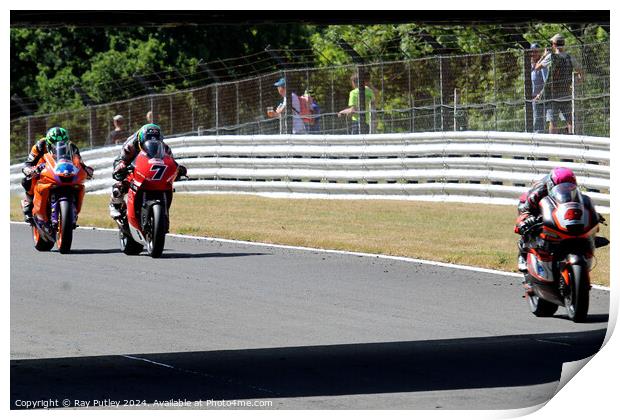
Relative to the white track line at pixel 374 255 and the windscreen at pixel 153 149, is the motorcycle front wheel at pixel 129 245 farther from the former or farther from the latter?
the white track line at pixel 374 255

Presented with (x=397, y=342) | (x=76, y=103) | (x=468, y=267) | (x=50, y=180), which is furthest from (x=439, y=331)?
(x=76, y=103)

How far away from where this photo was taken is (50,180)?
1603cm

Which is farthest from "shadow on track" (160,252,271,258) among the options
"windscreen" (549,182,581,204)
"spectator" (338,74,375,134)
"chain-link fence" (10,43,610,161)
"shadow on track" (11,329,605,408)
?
"spectator" (338,74,375,134)

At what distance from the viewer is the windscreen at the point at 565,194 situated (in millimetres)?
11328

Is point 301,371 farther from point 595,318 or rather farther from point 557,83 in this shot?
point 557,83

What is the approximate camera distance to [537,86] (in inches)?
851

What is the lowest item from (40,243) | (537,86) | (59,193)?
(40,243)

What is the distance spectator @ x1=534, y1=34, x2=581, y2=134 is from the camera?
2095 centimetres

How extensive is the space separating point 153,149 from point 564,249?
19.0 feet

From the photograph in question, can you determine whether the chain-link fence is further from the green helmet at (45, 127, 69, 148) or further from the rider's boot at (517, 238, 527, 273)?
the rider's boot at (517, 238, 527, 273)

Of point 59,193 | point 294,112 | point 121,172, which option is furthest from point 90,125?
point 121,172

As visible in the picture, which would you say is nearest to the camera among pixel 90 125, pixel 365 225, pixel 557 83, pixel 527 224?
pixel 527 224

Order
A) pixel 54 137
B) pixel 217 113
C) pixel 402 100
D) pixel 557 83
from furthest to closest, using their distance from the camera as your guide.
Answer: pixel 217 113
pixel 402 100
pixel 557 83
pixel 54 137

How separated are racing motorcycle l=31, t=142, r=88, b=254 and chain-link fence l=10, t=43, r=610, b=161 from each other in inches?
177
